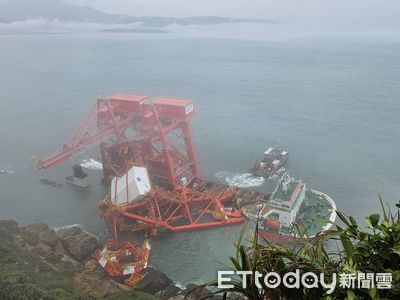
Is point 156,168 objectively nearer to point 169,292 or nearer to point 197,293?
point 169,292

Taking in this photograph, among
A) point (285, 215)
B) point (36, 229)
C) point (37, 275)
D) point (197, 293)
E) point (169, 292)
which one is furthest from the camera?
point (36, 229)

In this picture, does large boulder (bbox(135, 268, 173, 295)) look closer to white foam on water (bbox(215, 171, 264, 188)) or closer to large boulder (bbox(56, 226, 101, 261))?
large boulder (bbox(56, 226, 101, 261))

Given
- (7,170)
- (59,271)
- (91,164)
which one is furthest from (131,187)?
(7,170)

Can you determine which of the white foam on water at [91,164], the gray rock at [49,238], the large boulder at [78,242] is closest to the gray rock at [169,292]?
the large boulder at [78,242]

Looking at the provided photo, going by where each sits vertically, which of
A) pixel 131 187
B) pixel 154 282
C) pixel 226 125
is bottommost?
pixel 154 282

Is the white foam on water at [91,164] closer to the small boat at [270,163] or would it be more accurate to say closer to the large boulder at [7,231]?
the large boulder at [7,231]

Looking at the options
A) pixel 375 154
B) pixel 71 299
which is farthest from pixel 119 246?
pixel 375 154
